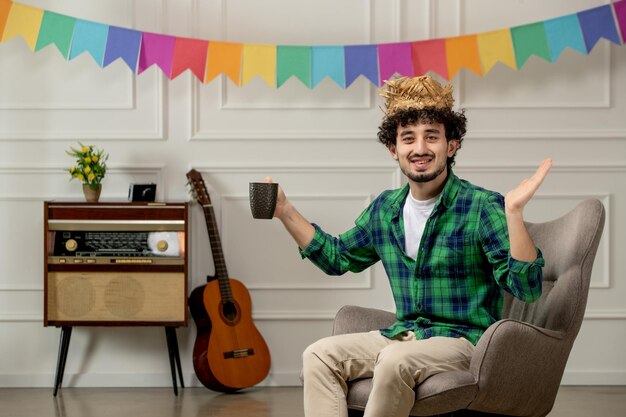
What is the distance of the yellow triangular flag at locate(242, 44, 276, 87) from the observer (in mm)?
4234

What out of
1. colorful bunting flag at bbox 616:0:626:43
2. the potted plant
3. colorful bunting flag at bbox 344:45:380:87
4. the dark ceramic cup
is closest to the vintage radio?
the potted plant

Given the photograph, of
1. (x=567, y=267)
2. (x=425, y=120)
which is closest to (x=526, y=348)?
(x=567, y=267)

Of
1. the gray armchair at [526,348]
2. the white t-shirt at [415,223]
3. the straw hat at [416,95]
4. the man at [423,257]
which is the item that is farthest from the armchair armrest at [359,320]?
the straw hat at [416,95]

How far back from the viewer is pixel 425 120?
254 centimetres

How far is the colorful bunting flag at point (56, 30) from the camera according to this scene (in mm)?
4164

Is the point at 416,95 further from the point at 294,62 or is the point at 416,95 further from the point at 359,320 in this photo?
the point at 294,62

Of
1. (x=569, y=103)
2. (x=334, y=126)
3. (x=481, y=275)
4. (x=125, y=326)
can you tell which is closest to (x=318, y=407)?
(x=481, y=275)

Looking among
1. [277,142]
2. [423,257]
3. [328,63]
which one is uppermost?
[328,63]

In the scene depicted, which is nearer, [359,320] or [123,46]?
[359,320]

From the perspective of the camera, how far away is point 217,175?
4.39 m

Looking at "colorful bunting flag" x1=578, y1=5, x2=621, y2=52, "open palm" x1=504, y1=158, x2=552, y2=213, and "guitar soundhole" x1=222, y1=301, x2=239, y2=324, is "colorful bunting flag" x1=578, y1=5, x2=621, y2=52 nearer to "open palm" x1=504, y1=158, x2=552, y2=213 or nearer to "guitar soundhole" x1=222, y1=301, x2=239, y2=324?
"guitar soundhole" x1=222, y1=301, x2=239, y2=324

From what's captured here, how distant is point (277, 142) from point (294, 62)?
39 cm

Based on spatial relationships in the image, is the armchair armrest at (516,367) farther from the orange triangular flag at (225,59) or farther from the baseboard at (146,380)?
the orange triangular flag at (225,59)

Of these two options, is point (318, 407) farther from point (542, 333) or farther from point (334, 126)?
point (334, 126)
